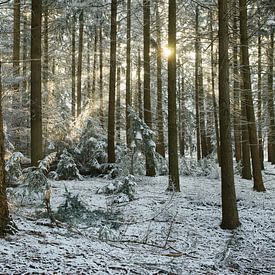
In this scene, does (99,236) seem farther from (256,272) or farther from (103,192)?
(103,192)

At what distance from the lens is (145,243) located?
5.22 metres

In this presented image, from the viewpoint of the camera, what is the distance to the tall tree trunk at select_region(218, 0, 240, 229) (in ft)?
23.6

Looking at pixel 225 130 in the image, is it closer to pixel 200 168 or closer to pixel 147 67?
pixel 147 67

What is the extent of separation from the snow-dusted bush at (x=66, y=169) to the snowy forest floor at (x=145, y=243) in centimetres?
360

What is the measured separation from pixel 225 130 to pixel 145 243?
10.6ft

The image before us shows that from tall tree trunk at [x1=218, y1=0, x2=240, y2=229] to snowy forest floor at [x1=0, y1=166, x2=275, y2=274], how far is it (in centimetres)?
38

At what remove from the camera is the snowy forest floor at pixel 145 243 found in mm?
4000

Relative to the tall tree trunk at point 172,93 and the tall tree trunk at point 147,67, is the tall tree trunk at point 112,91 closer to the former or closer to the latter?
the tall tree trunk at point 147,67

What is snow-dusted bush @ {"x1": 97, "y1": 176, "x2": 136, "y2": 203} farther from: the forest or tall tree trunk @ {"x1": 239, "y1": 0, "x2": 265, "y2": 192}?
tall tree trunk @ {"x1": 239, "y1": 0, "x2": 265, "y2": 192}

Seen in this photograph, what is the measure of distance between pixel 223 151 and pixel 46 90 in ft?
36.6

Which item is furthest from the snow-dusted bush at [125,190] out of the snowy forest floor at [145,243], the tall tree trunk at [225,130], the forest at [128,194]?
the tall tree trunk at [225,130]

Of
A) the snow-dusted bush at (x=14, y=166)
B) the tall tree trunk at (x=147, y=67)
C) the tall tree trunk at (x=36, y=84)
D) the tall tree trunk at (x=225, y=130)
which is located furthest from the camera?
the tall tree trunk at (x=147, y=67)

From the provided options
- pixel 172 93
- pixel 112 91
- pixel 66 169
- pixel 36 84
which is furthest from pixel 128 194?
pixel 112 91

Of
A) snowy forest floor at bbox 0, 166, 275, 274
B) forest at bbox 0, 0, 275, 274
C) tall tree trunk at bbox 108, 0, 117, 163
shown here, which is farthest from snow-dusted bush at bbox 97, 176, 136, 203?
tall tree trunk at bbox 108, 0, 117, 163
